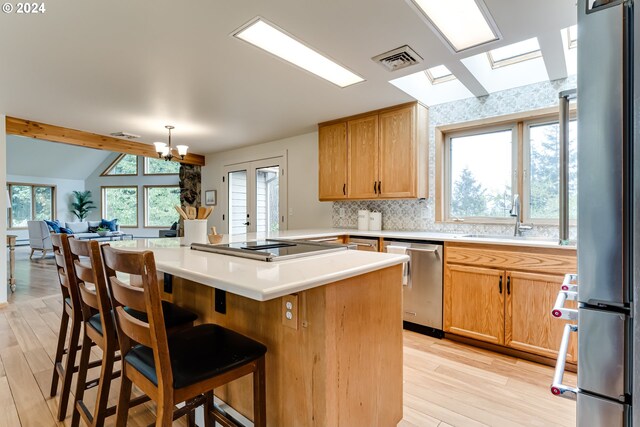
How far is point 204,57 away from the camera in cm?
240

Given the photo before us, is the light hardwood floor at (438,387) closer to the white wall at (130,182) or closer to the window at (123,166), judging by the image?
the white wall at (130,182)

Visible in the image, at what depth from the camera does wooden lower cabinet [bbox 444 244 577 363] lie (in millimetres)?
2281

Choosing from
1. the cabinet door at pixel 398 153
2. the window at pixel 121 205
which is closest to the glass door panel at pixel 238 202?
the cabinet door at pixel 398 153

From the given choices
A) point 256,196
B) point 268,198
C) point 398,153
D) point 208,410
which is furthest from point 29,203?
point 208,410

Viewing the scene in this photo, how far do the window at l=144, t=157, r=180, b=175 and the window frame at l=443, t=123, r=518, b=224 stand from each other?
9239mm

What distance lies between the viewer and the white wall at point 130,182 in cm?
1049

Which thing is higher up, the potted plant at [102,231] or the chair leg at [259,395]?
the potted plant at [102,231]

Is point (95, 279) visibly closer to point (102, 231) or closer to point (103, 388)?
point (103, 388)

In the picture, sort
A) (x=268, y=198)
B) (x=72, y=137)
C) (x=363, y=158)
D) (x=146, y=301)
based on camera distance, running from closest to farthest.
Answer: (x=146, y=301) → (x=363, y=158) → (x=72, y=137) → (x=268, y=198)

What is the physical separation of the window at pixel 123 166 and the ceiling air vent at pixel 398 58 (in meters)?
10.8

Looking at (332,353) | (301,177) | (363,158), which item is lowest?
(332,353)

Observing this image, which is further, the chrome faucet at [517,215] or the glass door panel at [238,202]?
the glass door panel at [238,202]

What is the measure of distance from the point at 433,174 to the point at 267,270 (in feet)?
9.31

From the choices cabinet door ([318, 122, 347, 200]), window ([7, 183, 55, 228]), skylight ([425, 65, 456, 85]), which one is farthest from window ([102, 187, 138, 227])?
skylight ([425, 65, 456, 85])
